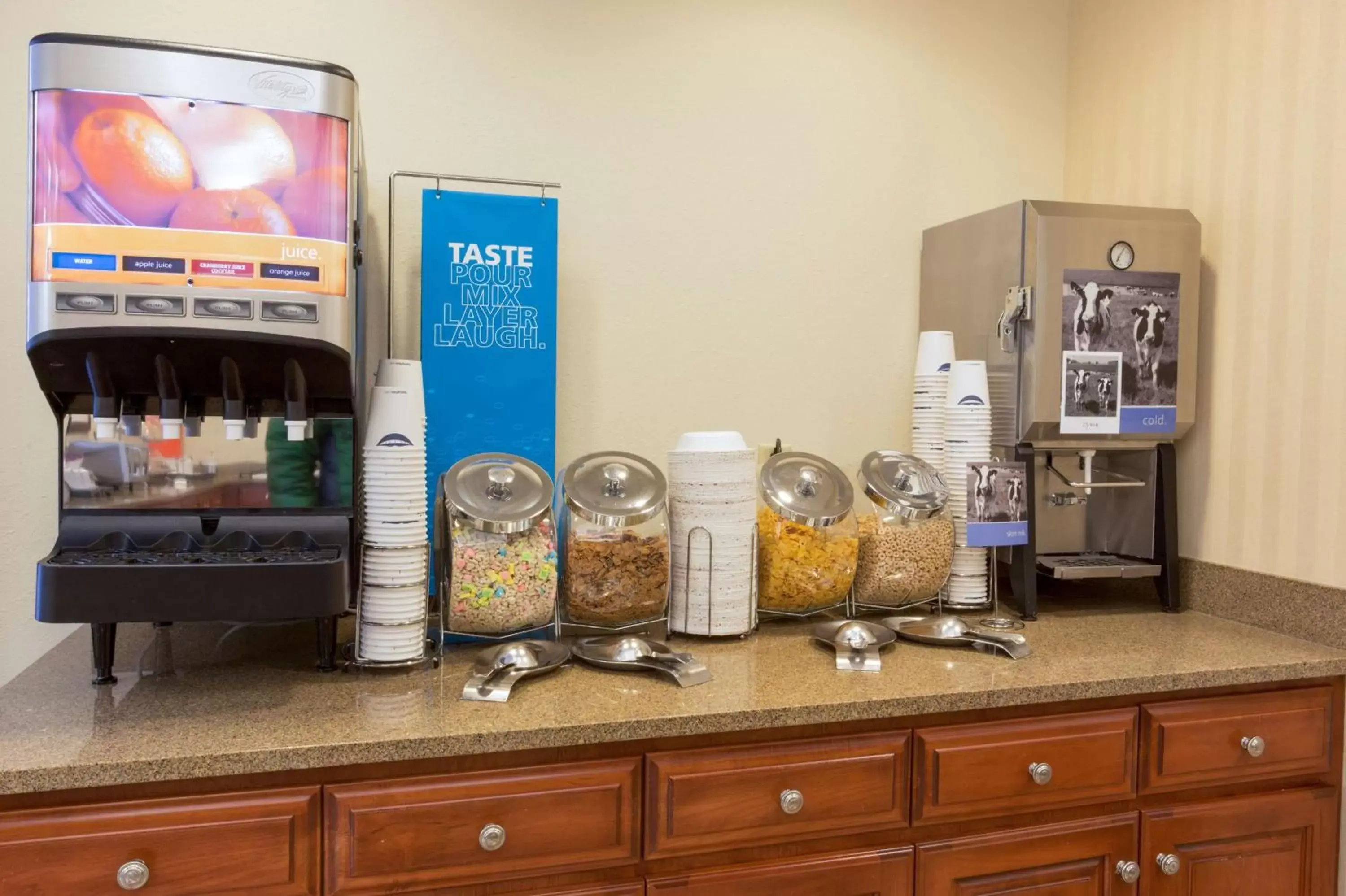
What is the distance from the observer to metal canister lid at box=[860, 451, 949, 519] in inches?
67.9

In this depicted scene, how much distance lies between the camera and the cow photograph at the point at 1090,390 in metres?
1.79

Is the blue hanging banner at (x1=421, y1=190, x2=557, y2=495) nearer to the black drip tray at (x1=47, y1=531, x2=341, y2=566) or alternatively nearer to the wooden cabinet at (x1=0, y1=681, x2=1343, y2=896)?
the black drip tray at (x1=47, y1=531, x2=341, y2=566)

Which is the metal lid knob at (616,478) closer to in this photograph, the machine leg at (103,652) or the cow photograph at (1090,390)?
the machine leg at (103,652)

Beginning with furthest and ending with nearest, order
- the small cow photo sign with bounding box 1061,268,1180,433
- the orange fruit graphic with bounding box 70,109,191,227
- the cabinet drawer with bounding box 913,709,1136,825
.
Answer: the small cow photo sign with bounding box 1061,268,1180,433
the cabinet drawer with bounding box 913,709,1136,825
the orange fruit graphic with bounding box 70,109,191,227

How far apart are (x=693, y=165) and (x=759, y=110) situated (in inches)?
8.0

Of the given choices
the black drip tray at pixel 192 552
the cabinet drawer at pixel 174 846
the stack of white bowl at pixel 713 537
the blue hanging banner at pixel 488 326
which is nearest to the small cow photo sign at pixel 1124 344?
the stack of white bowl at pixel 713 537

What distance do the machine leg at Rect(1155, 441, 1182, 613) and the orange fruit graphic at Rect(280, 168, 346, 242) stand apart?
1.60 meters

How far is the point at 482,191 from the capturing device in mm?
1863

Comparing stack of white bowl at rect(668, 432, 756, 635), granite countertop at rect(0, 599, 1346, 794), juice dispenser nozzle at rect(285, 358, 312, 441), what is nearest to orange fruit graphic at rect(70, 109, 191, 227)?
juice dispenser nozzle at rect(285, 358, 312, 441)

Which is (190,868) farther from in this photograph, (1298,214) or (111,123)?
(1298,214)

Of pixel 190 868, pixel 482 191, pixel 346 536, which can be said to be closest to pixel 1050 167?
pixel 482 191

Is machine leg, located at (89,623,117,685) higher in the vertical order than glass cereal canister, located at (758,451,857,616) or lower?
lower

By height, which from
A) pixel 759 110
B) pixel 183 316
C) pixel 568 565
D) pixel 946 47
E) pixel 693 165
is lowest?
pixel 568 565

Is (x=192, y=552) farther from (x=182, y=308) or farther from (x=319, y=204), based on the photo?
(x=319, y=204)
